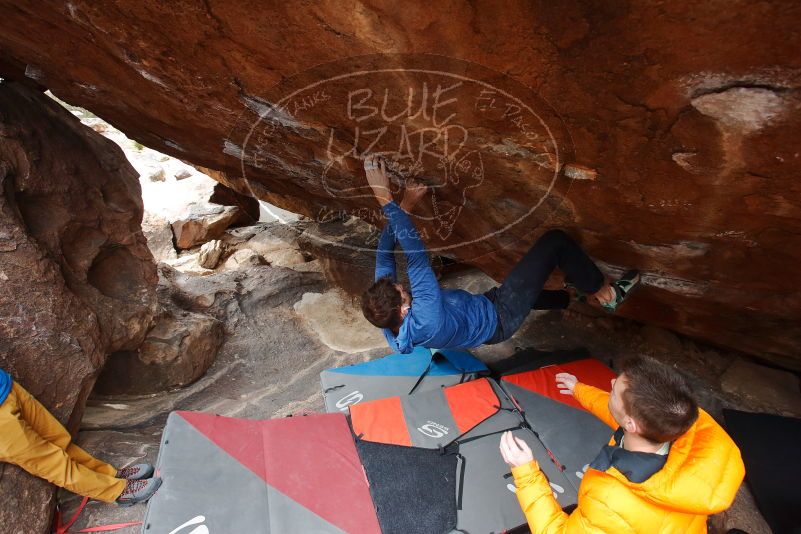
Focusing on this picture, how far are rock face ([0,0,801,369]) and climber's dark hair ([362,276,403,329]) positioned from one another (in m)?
0.83

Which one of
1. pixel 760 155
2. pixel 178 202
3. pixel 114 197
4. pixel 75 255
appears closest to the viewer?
pixel 760 155

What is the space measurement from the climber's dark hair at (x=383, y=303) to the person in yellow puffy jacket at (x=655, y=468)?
1.31 m

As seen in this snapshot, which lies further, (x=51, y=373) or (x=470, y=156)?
(x=51, y=373)

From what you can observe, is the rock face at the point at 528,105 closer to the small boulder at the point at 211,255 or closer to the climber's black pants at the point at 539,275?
the climber's black pants at the point at 539,275

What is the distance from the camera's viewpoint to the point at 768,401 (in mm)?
3998

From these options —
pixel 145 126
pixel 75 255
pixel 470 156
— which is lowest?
pixel 75 255

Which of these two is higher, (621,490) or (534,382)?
(621,490)

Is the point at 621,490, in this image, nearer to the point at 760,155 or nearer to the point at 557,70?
the point at 760,155

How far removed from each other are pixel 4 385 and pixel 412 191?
2.78 metres

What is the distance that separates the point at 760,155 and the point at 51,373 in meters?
4.37

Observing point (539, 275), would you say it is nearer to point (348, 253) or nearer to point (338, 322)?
point (338, 322)

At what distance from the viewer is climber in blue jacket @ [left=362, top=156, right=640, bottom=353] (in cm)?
268

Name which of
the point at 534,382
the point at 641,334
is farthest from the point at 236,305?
the point at 641,334

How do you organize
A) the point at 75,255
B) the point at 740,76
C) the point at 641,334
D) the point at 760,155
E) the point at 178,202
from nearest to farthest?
the point at 740,76
the point at 760,155
the point at 75,255
the point at 641,334
the point at 178,202
